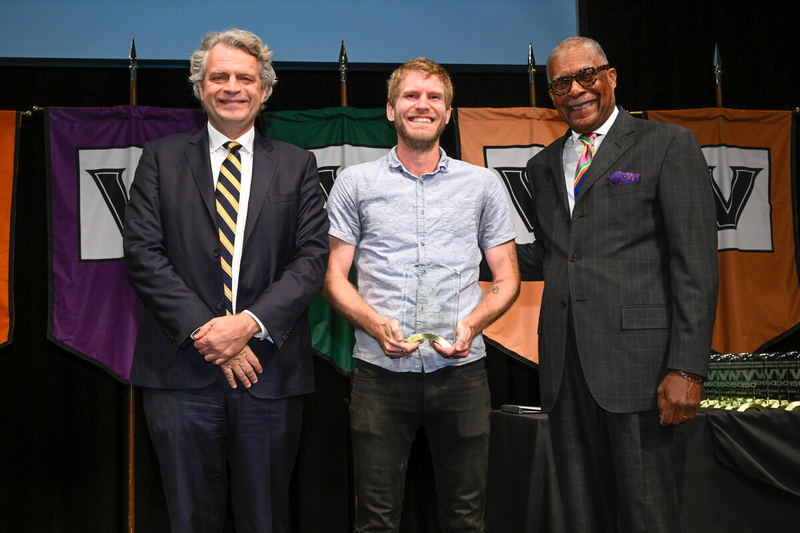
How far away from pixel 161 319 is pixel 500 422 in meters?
1.50

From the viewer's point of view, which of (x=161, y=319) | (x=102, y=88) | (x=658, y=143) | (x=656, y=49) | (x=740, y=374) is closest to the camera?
(x=161, y=319)

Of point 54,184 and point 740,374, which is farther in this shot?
point 54,184

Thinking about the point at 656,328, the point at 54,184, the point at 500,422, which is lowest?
the point at 500,422

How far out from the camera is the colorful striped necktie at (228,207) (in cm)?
199

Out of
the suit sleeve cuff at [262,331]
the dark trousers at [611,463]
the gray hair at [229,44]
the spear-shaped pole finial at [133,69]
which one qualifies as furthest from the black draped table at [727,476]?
the spear-shaped pole finial at [133,69]

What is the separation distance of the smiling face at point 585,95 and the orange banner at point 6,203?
3.10 metres

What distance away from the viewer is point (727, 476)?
250 cm

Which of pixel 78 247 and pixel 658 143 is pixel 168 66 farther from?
pixel 658 143

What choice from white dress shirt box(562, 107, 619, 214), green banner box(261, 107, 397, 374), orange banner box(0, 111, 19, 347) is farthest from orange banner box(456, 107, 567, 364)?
orange banner box(0, 111, 19, 347)

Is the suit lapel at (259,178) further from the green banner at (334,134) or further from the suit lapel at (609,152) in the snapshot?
the green banner at (334,134)

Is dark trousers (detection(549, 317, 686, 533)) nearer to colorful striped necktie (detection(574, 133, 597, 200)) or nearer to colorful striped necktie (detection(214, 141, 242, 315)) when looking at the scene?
colorful striped necktie (detection(574, 133, 597, 200))

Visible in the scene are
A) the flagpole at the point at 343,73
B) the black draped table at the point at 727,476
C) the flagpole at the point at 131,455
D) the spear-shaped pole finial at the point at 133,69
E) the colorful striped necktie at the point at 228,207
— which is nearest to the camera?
the colorful striped necktie at the point at 228,207

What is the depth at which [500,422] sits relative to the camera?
2.84 metres

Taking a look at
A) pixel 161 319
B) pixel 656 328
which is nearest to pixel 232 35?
pixel 161 319
